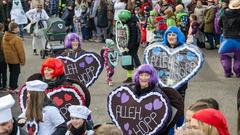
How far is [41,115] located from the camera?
208 inches

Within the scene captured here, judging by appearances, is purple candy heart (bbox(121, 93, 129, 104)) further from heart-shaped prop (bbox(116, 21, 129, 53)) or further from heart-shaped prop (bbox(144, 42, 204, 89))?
heart-shaped prop (bbox(116, 21, 129, 53))

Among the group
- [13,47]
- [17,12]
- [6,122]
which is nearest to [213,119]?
[6,122]

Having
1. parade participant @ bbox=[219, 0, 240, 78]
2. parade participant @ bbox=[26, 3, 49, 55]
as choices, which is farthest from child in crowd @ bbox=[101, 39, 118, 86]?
parade participant @ bbox=[26, 3, 49, 55]

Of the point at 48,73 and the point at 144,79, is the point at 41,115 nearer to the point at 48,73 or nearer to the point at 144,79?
the point at 48,73

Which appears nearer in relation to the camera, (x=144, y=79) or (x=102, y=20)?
(x=144, y=79)

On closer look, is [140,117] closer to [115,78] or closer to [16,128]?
[16,128]

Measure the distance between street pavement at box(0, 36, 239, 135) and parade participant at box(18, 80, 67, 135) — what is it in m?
3.29

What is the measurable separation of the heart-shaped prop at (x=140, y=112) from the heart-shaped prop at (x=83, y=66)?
2023mm

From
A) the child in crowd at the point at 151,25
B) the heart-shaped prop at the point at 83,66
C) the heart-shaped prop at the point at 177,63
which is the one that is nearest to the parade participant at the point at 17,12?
the child in crowd at the point at 151,25

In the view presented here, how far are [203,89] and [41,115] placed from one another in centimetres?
625

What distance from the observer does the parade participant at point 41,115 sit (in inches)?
209

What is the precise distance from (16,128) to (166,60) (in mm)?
3796

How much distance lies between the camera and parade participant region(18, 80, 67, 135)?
530 cm

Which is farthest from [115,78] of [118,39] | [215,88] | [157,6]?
[157,6]
